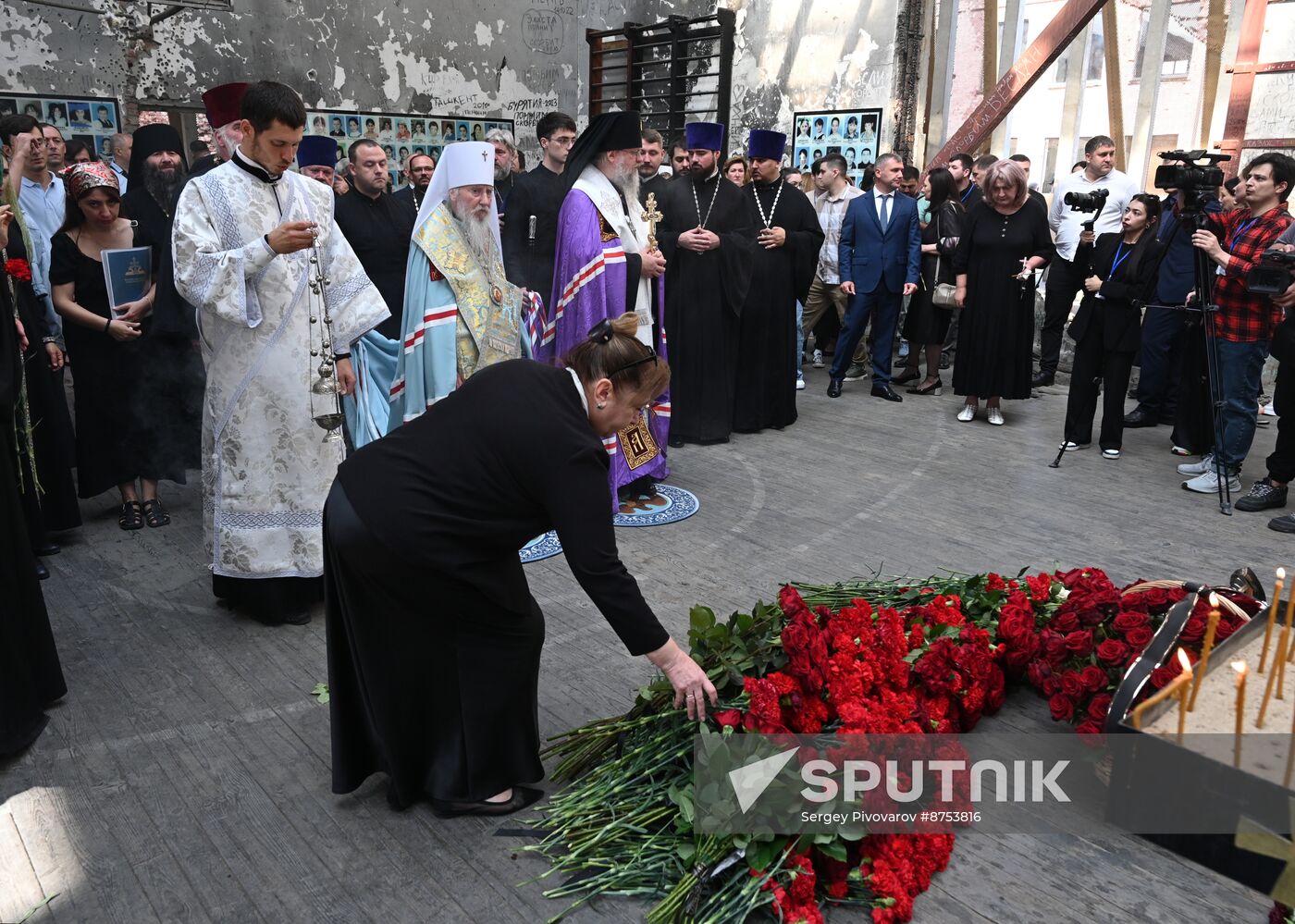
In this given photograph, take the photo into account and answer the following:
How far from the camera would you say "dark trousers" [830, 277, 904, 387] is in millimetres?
8273

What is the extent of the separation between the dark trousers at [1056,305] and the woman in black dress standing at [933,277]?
2.87ft

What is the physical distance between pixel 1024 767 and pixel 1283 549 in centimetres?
336

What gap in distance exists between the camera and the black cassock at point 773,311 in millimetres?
7453

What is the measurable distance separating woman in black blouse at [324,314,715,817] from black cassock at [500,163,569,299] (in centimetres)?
430

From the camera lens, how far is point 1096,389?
6754mm

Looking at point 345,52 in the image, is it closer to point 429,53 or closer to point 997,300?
point 429,53

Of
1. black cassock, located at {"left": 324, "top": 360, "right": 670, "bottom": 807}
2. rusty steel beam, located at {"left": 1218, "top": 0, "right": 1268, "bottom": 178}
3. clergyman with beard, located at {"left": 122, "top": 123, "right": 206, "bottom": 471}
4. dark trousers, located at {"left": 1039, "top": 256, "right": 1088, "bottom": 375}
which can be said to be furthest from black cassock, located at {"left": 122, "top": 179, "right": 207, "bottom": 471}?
rusty steel beam, located at {"left": 1218, "top": 0, "right": 1268, "bottom": 178}

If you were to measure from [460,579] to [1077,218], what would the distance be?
7523 mm

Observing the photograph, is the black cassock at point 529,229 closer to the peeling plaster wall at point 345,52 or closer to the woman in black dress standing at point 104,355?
the woman in black dress standing at point 104,355

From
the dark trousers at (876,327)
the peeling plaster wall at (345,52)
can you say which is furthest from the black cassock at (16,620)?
the peeling plaster wall at (345,52)

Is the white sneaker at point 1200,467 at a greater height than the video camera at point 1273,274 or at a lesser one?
lesser

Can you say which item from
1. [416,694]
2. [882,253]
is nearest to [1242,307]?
[882,253]

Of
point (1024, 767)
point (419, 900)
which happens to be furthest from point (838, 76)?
point (419, 900)

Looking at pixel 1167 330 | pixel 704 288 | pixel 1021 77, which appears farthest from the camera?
pixel 1021 77
